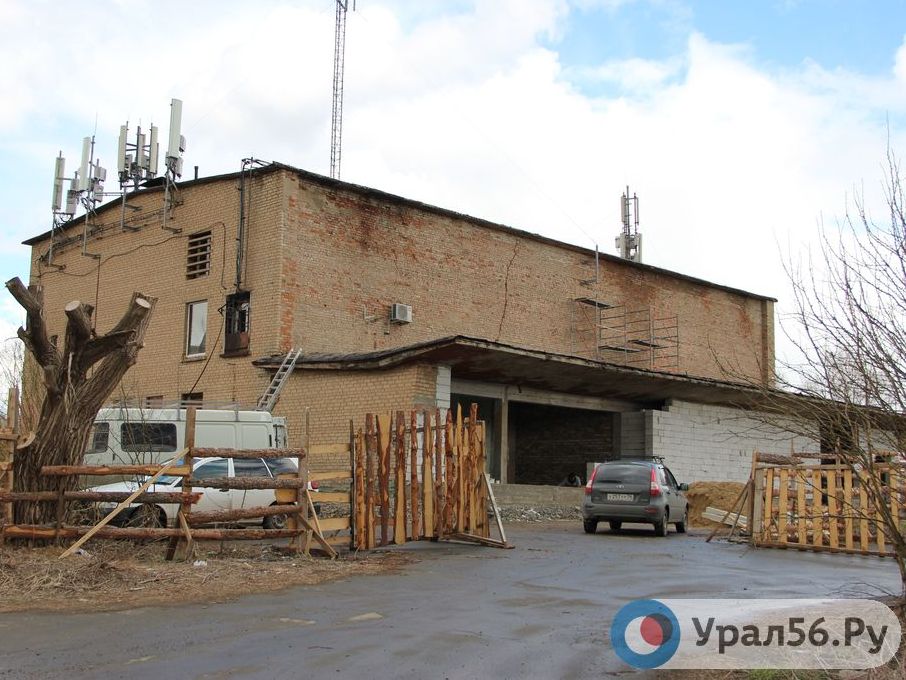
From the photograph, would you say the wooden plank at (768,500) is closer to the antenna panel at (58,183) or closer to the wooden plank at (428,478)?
the wooden plank at (428,478)

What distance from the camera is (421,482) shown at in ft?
48.6

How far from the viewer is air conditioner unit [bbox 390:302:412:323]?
2727 centimetres

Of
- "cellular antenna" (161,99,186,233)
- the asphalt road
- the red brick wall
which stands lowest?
the asphalt road

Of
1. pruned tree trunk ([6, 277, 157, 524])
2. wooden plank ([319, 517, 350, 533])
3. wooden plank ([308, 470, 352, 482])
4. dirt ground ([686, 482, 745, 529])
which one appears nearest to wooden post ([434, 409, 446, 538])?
wooden plank ([319, 517, 350, 533])

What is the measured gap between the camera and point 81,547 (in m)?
11.8

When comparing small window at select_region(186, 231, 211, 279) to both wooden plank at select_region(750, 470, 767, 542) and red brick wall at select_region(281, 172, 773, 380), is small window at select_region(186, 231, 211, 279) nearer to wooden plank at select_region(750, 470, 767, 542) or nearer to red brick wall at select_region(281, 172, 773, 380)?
red brick wall at select_region(281, 172, 773, 380)

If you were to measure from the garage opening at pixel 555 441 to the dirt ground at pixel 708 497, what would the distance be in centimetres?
482

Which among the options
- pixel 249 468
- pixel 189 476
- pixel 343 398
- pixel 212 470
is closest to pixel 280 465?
pixel 249 468

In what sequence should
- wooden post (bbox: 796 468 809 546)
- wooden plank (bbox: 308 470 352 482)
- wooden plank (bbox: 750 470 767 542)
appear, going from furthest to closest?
wooden plank (bbox: 750 470 767 542) < wooden post (bbox: 796 468 809 546) < wooden plank (bbox: 308 470 352 482)

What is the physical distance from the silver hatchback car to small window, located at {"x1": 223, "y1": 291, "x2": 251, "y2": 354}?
11075 mm

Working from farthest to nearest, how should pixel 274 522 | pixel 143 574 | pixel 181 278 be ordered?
1. pixel 181 278
2. pixel 274 522
3. pixel 143 574

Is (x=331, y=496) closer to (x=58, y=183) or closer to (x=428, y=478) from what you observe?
(x=428, y=478)

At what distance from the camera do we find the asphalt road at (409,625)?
6391 mm

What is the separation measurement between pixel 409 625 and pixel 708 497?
18074mm
